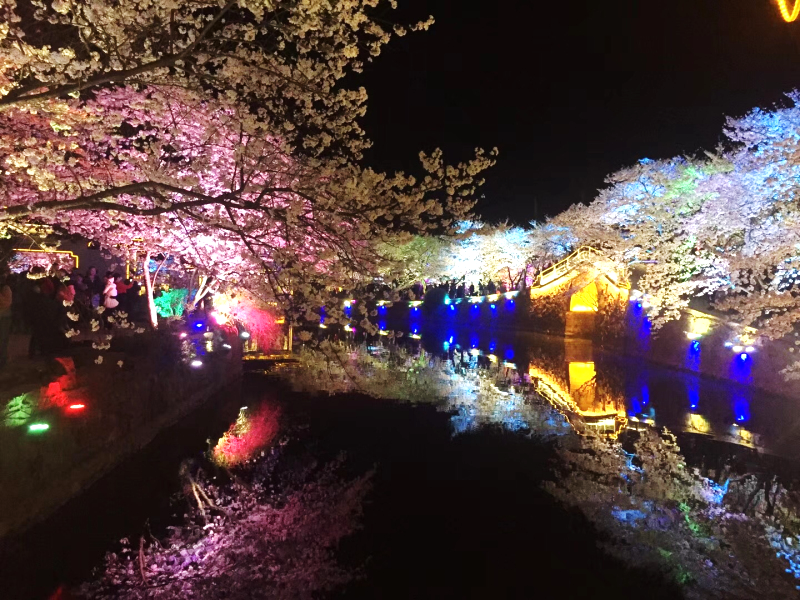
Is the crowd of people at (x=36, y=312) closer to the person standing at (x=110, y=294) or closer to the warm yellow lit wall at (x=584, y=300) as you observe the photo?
the person standing at (x=110, y=294)

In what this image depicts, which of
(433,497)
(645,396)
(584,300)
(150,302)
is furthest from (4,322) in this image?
(584,300)

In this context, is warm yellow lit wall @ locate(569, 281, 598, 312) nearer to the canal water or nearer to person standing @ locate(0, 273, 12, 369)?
the canal water

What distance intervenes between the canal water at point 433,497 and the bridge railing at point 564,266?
52.1 ft

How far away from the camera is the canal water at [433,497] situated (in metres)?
5.61

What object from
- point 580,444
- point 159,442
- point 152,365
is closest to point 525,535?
point 580,444

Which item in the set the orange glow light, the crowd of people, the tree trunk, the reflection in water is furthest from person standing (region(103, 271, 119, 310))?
the orange glow light

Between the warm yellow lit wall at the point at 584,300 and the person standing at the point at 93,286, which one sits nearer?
the person standing at the point at 93,286

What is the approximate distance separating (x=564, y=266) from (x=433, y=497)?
2886cm

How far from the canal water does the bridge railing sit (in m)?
15.9

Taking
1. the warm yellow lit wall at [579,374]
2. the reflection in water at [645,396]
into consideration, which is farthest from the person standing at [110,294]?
the warm yellow lit wall at [579,374]

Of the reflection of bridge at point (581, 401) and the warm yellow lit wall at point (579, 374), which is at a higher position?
the reflection of bridge at point (581, 401)

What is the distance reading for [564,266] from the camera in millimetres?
34562

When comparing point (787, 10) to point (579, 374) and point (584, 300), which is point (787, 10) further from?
point (584, 300)

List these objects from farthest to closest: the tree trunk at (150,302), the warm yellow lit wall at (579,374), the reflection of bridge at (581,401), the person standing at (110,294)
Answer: the warm yellow lit wall at (579,374), the tree trunk at (150,302), the person standing at (110,294), the reflection of bridge at (581,401)
